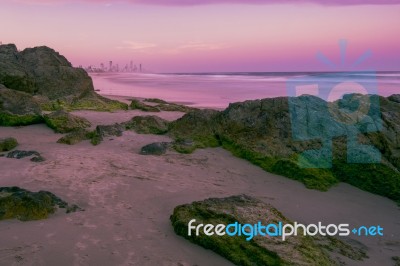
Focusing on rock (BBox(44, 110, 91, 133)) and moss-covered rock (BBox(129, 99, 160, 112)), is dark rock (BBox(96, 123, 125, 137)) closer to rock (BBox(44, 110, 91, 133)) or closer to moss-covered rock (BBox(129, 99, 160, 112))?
rock (BBox(44, 110, 91, 133))

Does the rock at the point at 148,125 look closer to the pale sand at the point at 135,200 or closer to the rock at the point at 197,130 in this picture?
the rock at the point at 197,130

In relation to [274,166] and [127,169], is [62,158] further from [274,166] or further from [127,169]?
[274,166]

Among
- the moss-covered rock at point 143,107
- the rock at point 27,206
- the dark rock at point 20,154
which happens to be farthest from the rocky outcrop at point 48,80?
the rock at point 27,206

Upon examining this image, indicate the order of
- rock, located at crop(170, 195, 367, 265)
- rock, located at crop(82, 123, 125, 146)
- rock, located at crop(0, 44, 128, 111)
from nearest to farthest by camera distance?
rock, located at crop(170, 195, 367, 265), rock, located at crop(82, 123, 125, 146), rock, located at crop(0, 44, 128, 111)

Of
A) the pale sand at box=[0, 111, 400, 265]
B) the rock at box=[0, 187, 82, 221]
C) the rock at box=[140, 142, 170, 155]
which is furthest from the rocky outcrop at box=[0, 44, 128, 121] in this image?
the rock at box=[0, 187, 82, 221]

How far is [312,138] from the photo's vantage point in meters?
8.31

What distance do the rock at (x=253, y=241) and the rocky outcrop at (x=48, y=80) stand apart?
1069 centimetres

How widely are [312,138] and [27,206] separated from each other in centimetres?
600

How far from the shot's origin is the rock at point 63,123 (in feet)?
33.0

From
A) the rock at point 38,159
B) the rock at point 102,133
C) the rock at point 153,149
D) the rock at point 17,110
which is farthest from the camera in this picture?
the rock at point 17,110

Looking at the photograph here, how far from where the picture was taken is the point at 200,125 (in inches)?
389

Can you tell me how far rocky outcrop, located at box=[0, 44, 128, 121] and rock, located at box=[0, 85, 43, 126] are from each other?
2.62 meters

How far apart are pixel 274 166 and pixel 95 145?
14.0ft

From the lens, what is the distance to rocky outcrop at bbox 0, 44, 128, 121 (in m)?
14.7
